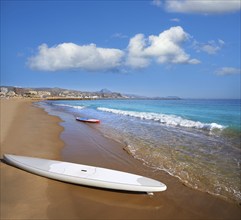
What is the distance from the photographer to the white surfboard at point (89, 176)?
5558 millimetres

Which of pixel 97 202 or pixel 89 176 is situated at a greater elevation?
pixel 89 176

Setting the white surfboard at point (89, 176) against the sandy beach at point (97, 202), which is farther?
the white surfboard at point (89, 176)

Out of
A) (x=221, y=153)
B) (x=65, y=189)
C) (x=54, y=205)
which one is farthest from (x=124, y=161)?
(x=221, y=153)

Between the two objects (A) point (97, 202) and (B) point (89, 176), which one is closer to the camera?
(A) point (97, 202)

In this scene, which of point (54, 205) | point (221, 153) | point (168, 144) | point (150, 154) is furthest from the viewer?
point (168, 144)

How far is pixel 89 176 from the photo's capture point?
19.6 ft

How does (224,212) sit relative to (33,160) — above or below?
→ below

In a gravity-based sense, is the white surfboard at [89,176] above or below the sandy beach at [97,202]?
above

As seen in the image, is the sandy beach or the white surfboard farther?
the white surfboard

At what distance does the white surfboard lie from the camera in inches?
219

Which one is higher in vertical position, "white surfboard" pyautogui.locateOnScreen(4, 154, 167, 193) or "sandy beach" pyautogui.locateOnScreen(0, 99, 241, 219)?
"white surfboard" pyautogui.locateOnScreen(4, 154, 167, 193)

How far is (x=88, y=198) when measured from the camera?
5.37m

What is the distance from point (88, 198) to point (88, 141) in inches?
246

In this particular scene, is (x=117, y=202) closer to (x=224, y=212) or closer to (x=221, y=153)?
(x=224, y=212)
